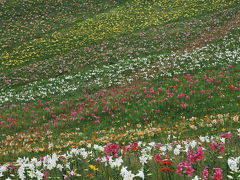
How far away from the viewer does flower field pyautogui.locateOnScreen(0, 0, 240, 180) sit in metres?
5.48

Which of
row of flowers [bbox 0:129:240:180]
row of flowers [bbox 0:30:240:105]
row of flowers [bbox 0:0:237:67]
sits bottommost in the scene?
row of flowers [bbox 0:129:240:180]

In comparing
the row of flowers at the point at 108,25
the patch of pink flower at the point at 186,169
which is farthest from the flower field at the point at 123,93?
the row of flowers at the point at 108,25

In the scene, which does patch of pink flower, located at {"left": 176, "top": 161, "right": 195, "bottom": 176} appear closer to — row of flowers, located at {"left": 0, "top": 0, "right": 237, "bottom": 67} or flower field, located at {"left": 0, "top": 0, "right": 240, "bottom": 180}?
flower field, located at {"left": 0, "top": 0, "right": 240, "bottom": 180}

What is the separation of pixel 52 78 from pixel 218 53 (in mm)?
16064

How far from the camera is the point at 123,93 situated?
58.4 feet

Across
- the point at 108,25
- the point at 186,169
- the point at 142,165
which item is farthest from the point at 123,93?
the point at 108,25

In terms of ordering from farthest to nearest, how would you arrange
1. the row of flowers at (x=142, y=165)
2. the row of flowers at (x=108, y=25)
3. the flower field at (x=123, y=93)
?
the row of flowers at (x=108, y=25) → the flower field at (x=123, y=93) → the row of flowers at (x=142, y=165)

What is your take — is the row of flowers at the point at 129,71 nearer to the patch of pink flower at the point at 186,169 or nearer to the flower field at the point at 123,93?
the flower field at the point at 123,93

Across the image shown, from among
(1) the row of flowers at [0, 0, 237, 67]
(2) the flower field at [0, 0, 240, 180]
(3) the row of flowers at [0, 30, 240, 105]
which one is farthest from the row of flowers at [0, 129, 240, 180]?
(1) the row of flowers at [0, 0, 237, 67]

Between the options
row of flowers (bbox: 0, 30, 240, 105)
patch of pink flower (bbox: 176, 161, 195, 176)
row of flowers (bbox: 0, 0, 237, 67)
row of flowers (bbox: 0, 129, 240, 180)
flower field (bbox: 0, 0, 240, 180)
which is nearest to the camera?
patch of pink flower (bbox: 176, 161, 195, 176)

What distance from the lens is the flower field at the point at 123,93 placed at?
18.0 feet

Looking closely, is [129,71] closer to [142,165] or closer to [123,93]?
[123,93]

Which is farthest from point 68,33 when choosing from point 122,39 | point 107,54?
point 107,54

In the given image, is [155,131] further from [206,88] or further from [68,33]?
[68,33]
